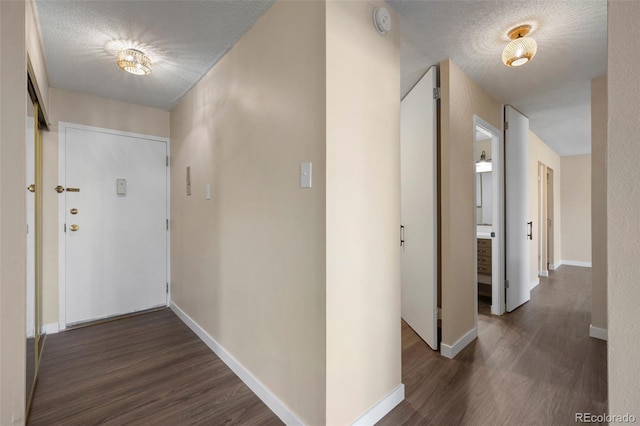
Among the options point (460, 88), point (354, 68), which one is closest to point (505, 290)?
point (460, 88)

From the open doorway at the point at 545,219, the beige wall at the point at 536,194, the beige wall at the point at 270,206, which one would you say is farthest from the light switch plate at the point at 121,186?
the open doorway at the point at 545,219

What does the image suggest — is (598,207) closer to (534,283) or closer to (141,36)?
(534,283)

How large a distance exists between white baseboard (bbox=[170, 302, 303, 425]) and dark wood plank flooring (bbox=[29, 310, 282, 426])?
0.04 m

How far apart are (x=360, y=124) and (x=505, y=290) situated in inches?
119

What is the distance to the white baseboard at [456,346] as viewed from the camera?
2350mm

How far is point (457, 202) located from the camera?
8.12ft

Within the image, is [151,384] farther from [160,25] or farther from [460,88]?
[460,88]

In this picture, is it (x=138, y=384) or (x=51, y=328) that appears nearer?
(x=138, y=384)

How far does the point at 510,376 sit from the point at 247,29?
309 centimetres

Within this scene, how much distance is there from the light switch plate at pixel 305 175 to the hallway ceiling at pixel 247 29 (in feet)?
3.49

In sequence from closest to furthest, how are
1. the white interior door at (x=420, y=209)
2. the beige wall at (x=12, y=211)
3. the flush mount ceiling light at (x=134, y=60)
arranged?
1. the beige wall at (x=12, y=211)
2. the flush mount ceiling light at (x=134, y=60)
3. the white interior door at (x=420, y=209)

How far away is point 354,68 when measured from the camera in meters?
1.51

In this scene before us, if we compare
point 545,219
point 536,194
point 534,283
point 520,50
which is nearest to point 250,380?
point 520,50

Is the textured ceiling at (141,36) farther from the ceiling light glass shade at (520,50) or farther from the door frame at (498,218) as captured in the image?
the door frame at (498,218)
